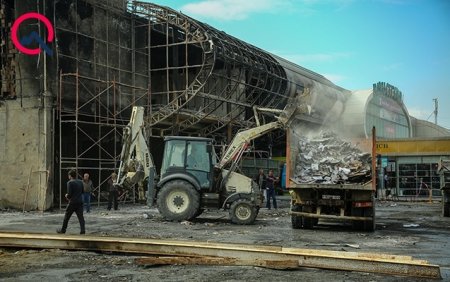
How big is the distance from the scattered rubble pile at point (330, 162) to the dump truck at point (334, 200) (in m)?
0.23

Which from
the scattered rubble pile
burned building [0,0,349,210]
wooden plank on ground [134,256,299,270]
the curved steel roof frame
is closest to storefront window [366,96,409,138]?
the curved steel roof frame

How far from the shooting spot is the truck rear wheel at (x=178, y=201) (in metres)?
16.0

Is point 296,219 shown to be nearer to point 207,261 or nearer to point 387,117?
point 207,261

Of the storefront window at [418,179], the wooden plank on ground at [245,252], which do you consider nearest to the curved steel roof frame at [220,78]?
the storefront window at [418,179]

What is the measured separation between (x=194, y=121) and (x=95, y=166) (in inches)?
229

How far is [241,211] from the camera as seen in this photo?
16.0 meters

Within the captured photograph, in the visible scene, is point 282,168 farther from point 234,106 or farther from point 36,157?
point 36,157

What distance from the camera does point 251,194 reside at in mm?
16125

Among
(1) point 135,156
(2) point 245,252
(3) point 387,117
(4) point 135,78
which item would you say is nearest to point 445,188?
(1) point 135,156

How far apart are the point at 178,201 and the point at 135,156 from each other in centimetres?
227

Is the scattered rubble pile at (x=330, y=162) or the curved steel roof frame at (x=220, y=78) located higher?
the curved steel roof frame at (x=220, y=78)

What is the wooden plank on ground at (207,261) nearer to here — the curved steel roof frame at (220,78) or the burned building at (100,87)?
the burned building at (100,87)

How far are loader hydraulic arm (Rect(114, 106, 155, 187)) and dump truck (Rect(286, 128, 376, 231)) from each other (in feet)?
15.4

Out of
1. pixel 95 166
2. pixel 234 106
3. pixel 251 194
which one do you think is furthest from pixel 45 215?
pixel 234 106
